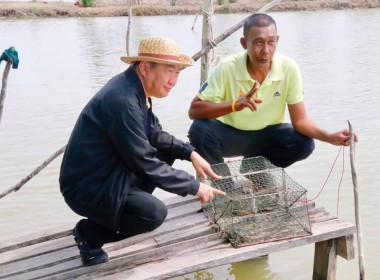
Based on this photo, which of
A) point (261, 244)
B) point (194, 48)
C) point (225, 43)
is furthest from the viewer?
point (225, 43)

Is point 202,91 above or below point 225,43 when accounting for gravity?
above

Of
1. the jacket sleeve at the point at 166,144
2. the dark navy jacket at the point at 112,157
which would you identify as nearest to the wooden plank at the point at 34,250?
the dark navy jacket at the point at 112,157

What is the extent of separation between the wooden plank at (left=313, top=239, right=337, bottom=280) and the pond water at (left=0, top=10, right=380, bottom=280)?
501mm

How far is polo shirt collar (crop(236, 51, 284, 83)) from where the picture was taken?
11.6 feet

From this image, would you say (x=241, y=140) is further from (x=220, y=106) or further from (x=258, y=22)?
(x=258, y=22)

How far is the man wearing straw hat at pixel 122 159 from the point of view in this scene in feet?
8.26

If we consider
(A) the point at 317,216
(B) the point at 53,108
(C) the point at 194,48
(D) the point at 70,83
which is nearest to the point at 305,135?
(A) the point at 317,216

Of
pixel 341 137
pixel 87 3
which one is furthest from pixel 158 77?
pixel 87 3

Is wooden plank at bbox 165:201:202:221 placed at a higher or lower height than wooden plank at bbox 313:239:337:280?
higher

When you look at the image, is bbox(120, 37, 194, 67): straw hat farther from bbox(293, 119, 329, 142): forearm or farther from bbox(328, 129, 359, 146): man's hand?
bbox(293, 119, 329, 142): forearm

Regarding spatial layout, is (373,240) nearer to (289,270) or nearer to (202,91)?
(289,270)

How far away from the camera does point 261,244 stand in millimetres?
2877

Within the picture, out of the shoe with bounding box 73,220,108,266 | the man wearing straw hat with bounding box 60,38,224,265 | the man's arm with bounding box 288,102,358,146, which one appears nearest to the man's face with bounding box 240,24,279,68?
the man's arm with bounding box 288,102,358,146

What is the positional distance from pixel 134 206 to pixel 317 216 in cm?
121
